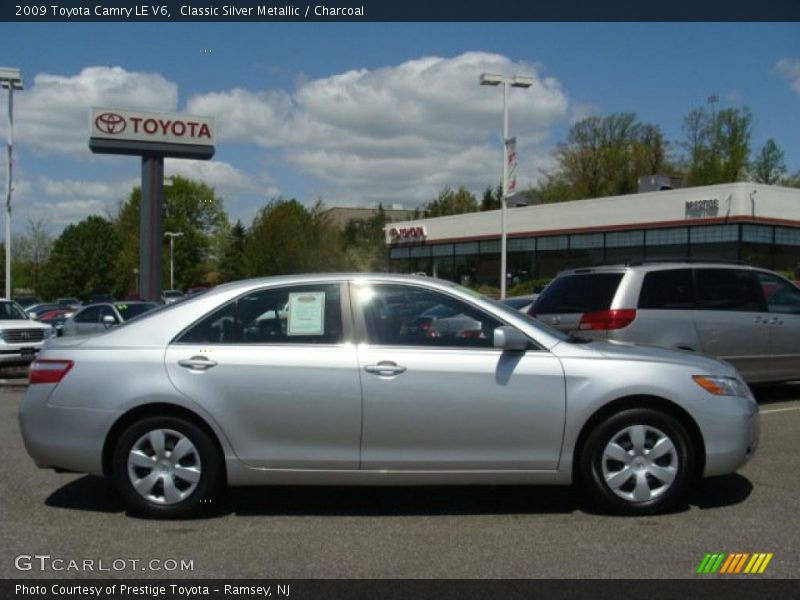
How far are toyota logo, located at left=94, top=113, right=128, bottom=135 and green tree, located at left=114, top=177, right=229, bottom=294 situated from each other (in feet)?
146

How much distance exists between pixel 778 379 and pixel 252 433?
7398 millimetres

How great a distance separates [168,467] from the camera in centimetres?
554

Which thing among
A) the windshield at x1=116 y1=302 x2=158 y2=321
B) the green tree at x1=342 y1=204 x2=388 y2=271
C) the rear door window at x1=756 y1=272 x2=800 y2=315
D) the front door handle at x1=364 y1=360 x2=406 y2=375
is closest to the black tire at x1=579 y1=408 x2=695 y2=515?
the front door handle at x1=364 y1=360 x2=406 y2=375

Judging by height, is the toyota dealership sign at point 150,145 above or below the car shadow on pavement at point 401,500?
above

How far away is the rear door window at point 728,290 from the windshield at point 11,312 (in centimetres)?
1404

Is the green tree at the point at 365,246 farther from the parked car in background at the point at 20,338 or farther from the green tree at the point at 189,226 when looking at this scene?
the green tree at the point at 189,226

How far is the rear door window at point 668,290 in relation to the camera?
9.56 meters

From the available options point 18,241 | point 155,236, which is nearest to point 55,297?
point 18,241

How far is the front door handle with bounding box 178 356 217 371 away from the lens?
18.2ft

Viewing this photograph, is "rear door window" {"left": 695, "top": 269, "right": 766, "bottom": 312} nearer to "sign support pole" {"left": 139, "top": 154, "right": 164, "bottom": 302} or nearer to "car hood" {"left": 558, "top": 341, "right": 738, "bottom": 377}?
"car hood" {"left": 558, "top": 341, "right": 738, "bottom": 377}

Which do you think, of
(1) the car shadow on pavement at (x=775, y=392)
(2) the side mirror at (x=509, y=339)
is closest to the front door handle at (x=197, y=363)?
(2) the side mirror at (x=509, y=339)

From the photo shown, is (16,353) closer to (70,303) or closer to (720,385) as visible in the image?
(720,385)

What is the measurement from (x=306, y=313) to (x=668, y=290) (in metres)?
5.47

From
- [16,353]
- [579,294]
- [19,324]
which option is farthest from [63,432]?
[19,324]
